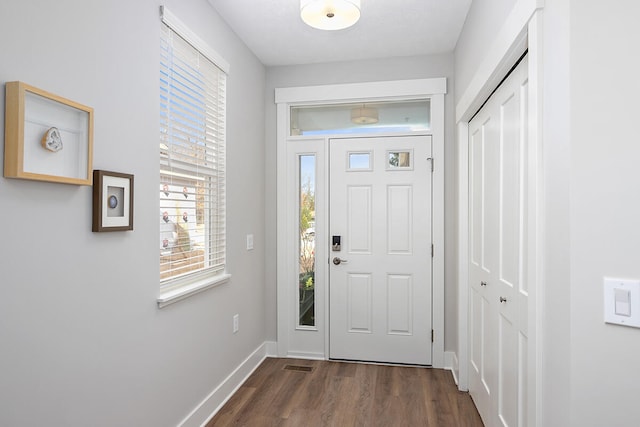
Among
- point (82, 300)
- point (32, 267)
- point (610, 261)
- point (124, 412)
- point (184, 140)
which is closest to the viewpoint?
point (610, 261)

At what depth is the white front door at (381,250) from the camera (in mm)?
3145

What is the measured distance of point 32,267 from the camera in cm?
120

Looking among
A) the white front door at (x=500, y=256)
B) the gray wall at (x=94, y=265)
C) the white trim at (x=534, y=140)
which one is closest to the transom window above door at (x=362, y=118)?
the white front door at (x=500, y=256)

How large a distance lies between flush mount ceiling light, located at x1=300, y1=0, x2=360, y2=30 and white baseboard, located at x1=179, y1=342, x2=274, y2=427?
7.63 feet

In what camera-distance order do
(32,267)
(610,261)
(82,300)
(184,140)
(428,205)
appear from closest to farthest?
(610,261), (32,267), (82,300), (184,140), (428,205)

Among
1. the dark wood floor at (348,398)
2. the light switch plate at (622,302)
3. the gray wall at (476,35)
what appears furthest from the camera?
the dark wood floor at (348,398)

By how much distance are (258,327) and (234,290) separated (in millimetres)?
660

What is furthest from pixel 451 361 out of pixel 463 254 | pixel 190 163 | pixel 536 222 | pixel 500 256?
pixel 190 163

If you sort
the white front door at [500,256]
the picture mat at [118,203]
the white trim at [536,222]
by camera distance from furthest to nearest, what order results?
the white front door at [500,256]
the picture mat at [118,203]
the white trim at [536,222]

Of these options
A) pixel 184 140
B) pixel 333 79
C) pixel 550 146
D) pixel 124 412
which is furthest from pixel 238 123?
pixel 550 146

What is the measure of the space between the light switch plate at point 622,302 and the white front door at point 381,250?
213 cm

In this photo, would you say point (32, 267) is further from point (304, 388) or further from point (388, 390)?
point (388, 390)

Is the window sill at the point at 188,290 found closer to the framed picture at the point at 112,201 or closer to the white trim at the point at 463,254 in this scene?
the framed picture at the point at 112,201

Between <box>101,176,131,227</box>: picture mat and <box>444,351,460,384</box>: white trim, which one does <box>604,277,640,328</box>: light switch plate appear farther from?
<box>444,351,460,384</box>: white trim
